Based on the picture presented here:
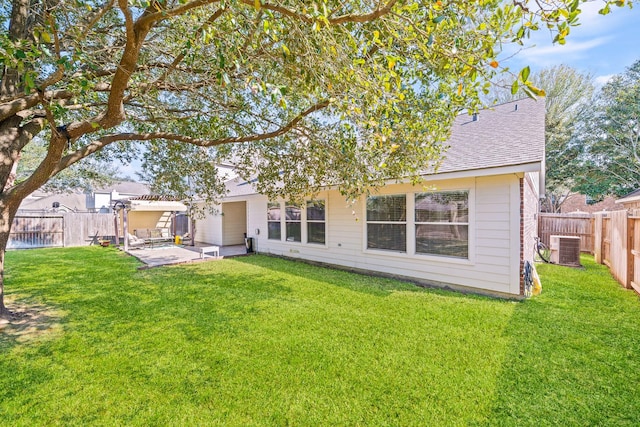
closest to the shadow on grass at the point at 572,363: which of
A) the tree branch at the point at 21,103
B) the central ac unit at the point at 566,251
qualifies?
the central ac unit at the point at 566,251

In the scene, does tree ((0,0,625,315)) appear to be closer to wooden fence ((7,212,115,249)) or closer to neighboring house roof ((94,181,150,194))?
wooden fence ((7,212,115,249))

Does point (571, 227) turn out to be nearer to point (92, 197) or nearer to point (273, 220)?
point (273, 220)

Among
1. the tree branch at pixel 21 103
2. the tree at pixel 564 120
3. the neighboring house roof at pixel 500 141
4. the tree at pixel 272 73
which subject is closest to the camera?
the tree at pixel 272 73

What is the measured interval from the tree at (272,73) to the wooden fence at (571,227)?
10.9m

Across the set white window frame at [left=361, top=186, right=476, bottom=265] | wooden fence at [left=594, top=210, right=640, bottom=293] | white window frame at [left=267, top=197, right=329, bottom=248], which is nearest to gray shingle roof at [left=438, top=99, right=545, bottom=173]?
white window frame at [left=361, top=186, right=476, bottom=265]

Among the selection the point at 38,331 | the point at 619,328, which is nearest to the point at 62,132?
the point at 38,331

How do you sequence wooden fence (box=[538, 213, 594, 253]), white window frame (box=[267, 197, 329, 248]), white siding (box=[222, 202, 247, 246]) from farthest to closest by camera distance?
1. white siding (box=[222, 202, 247, 246])
2. wooden fence (box=[538, 213, 594, 253])
3. white window frame (box=[267, 197, 329, 248])

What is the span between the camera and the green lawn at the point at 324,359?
Result: 2.72m

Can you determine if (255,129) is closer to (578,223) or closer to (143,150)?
(143,150)

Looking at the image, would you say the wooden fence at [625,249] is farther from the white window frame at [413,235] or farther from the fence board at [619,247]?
the white window frame at [413,235]

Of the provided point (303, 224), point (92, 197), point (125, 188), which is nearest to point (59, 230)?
point (303, 224)

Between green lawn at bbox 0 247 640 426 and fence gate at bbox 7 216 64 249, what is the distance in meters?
12.2

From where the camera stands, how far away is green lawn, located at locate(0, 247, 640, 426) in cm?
272

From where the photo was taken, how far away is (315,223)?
33.9ft
